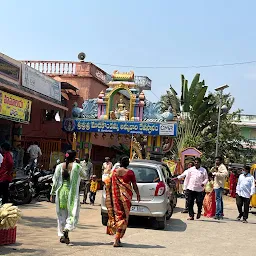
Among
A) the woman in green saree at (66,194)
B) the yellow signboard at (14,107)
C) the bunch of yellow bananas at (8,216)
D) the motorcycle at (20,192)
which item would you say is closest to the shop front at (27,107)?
the yellow signboard at (14,107)

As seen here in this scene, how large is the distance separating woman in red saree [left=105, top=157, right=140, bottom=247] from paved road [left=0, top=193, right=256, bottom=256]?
1.32 ft

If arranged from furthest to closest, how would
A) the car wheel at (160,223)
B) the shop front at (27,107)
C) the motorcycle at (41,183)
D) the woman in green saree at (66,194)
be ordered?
the shop front at (27,107), the motorcycle at (41,183), the car wheel at (160,223), the woman in green saree at (66,194)

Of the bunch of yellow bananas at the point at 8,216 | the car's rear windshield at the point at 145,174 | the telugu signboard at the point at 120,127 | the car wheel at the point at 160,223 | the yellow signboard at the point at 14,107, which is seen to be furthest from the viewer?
the telugu signboard at the point at 120,127

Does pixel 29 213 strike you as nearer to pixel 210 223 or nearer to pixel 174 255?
pixel 210 223

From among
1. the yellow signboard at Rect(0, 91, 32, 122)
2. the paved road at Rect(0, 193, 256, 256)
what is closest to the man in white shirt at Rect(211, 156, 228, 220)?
the paved road at Rect(0, 193, 256, 256)

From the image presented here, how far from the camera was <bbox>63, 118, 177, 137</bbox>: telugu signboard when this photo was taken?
20.5 meters

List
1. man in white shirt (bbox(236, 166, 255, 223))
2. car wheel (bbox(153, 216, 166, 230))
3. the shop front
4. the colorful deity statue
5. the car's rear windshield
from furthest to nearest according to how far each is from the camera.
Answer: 1. the colorful deity statue
2. the shop front
3. man in white shirt (bbox(236, 166, 255, 223))
4. the car's rear windshield
5. car wheel (bbox(153, 216, 166, 230))

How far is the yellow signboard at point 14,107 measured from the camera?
576 inches

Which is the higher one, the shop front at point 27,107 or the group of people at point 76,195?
the shop front at point 27,107

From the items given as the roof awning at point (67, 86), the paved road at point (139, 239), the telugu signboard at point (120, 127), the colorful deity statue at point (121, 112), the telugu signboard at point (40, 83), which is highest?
the roof awning at point (67, 86)

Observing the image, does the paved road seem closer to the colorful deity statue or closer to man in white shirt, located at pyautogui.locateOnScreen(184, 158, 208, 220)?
man in white shirt, located at pyautogui.locateOnScreen(184, 158, 208, 220)

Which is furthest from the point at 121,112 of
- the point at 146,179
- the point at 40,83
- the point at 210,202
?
the point at 146,179

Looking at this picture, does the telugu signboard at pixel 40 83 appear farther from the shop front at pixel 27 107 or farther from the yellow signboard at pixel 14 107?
the yellow signboard at pixel 14 107

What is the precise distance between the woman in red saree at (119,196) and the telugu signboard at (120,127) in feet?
41.3
